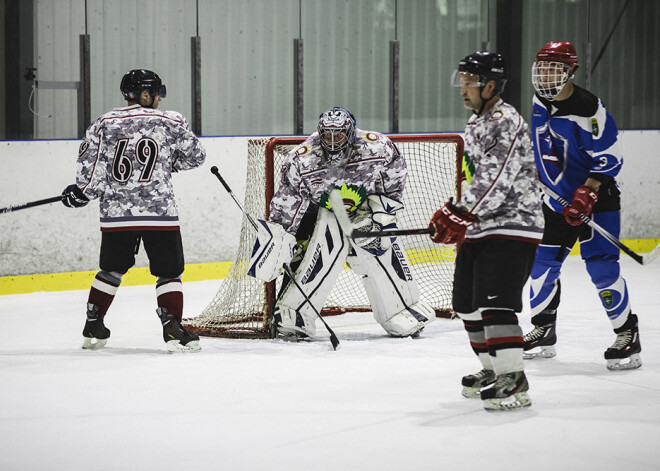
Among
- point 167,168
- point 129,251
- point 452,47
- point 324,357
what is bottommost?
point 324,357

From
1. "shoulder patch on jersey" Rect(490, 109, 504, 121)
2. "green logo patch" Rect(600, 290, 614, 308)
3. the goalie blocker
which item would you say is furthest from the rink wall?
"shoulder patch on jersey" Rect(490, 109, 504, 121)

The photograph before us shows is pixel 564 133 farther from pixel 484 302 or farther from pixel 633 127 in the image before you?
pixel 633 127

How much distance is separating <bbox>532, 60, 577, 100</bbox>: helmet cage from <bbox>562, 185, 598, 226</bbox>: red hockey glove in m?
0.37

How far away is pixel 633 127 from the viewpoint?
30.8 ft

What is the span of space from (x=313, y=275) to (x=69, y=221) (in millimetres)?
2023

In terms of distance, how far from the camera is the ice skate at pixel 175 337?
4.53m

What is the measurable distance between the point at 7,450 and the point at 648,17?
766 cm

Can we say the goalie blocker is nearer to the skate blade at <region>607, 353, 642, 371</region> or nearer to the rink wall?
the skate blade at <region>607, 353, 642, 371</region>

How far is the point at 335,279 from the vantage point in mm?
4918

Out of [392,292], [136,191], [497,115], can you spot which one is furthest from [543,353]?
[136,191]

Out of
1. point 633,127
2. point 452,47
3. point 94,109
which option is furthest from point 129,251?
point 633,127

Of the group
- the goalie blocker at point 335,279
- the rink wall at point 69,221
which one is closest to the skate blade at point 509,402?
the goalie blocker at point 335,279

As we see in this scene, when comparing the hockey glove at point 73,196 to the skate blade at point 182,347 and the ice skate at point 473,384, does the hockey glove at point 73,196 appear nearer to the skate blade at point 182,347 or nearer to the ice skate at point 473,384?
the skate blade at point 182,347

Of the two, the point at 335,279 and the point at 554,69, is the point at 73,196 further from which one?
the point at 554,69
